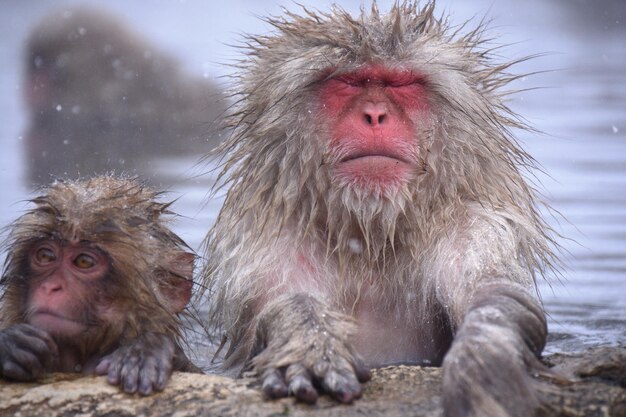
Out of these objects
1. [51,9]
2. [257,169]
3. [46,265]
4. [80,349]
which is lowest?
[80,349]

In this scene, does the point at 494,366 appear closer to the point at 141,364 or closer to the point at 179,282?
the point at 141,364

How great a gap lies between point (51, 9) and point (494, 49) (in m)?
7.24

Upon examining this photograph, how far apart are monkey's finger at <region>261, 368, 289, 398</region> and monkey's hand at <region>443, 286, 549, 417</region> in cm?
46

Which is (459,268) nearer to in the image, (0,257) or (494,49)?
(494,49)

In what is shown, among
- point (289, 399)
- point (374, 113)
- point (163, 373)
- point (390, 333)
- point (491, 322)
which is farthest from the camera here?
point (390, 333)

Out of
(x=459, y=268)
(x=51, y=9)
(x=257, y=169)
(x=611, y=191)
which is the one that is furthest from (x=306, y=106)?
(x=51, y=9)

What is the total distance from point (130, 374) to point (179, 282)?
0.71 meters

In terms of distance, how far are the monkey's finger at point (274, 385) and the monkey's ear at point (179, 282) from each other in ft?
2.56

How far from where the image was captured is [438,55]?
405 centimetres

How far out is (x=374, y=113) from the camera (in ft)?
12.5

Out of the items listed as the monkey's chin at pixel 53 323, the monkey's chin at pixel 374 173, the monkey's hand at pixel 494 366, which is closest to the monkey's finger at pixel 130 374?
the monkey's chin at pixel 53 323

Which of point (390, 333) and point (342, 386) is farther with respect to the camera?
point (390, 333)

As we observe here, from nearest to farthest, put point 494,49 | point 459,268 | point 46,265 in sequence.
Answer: point 46,265, point 459,268, point 494,49

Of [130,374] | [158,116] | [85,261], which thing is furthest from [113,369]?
[158,116]
